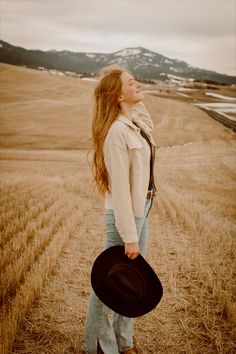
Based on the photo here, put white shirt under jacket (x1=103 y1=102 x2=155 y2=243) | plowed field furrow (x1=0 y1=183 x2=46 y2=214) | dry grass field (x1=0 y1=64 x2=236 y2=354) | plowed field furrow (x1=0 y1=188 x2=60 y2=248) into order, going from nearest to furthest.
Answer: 1. white shirt under jacket (x1=103 y1=102 x2=155 y2=243)
2. dry grass field (x1=0 y1=64 x2=236 y2=354)
3. plowed field furrow (x1=0 y1=188 x2=60 y2=248)
4. plowed field furrow (x1=0 y1=183 x2=46 y2=214)

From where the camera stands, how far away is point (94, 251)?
4500 millimetres

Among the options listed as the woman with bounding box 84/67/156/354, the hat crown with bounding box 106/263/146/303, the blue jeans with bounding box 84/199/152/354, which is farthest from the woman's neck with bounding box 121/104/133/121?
the hat crown with bounding box 106/263/146/303

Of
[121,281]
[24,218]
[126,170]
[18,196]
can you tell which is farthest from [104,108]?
[18,196]

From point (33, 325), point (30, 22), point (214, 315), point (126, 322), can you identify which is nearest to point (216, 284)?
point (214, 315)

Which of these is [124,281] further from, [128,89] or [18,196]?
[18,196]

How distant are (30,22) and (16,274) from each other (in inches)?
220

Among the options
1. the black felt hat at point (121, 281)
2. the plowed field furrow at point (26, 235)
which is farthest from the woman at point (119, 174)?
the plowed field furrow at point (26, 235)

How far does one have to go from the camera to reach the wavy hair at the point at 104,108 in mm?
2314

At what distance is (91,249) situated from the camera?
4.55 m

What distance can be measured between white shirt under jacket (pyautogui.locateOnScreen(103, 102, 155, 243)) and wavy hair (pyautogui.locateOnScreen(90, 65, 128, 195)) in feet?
0.30

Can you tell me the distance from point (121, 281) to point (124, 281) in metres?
0.02

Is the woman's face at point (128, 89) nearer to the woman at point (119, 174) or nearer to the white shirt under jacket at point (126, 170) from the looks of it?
the woman at point (119, 174)

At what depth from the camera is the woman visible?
218 centimetres

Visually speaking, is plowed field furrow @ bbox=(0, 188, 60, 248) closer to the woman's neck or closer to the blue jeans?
the blue jeans
